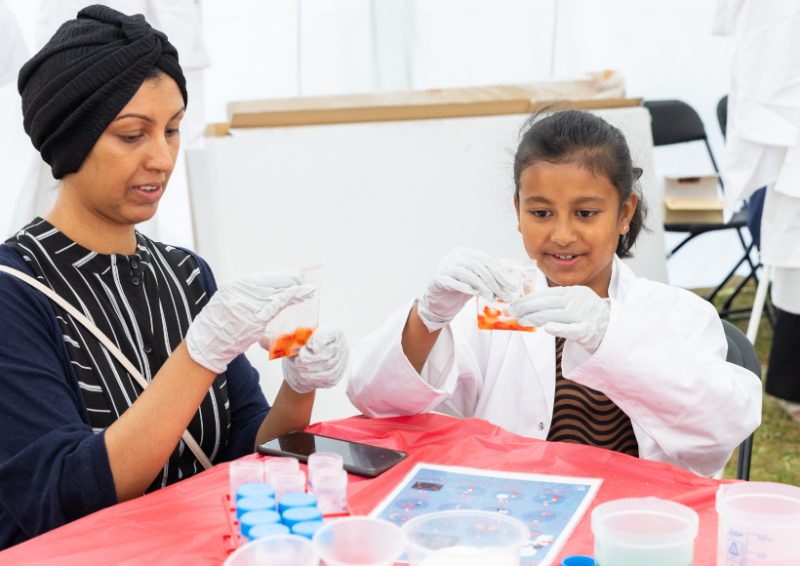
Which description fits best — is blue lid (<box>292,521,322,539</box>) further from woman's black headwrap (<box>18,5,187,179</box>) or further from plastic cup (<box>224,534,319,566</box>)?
woman's black headwrap (<box>18,5,187,179</box>)

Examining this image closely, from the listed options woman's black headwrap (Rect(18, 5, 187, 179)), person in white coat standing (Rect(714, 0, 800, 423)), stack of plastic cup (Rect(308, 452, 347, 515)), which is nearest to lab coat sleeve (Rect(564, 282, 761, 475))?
stack of plastic cup (Rect(308, 452, 347, 515))

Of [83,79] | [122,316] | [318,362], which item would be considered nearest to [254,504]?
[318,362]

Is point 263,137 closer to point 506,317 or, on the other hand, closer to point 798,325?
point 506,317

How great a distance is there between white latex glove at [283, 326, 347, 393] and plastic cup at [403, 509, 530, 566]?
66 centimetres

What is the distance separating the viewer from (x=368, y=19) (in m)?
4.19

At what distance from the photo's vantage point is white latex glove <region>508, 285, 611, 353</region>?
148cm

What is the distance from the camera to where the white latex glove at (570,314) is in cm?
148

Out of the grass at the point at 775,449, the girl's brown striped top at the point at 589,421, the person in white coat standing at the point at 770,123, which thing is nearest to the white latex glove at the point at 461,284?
the girl's brown striped top at the point at 589,421

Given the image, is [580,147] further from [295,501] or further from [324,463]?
[295,501]

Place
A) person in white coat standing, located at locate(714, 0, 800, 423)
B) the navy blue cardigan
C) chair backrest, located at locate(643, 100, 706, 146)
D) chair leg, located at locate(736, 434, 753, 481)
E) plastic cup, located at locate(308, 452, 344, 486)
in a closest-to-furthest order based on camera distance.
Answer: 1. plastic cup, located at locate(308, 452, 344, 486)
2. the navy blue cardigan
3. chair leg, located at locate(736, 434, 753, 481)
4. person in white coat standing, located at locate(714, 0, 800, 423)
5. chair backrest, located at locate(643, 100, 706, 146)

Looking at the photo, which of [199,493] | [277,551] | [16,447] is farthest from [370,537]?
A: [16,447]

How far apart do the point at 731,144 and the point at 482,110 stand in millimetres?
879

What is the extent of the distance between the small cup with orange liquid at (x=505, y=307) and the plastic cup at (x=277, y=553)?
0.67 m

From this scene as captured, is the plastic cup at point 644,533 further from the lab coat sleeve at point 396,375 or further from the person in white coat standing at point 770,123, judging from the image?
the person in white coat standing at point 770,123
